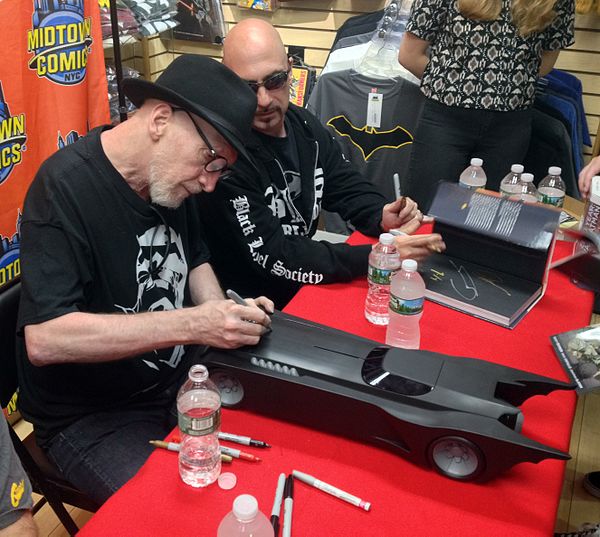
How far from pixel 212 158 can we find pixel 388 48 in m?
2.15

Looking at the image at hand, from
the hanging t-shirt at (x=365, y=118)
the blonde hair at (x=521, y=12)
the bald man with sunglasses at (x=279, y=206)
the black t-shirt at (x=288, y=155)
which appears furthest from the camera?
the hanging t-shirt at (x=365, y=118)

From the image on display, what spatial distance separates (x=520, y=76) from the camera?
2689 mm

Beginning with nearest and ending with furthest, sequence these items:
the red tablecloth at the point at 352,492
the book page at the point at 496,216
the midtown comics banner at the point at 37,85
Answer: the red tablecloth at the point at 352,492
the book page at the point at 496,216
the midtown comics banner at the point at 37,85

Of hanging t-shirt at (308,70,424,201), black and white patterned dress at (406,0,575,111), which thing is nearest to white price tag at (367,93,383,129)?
hanging t-shirt at (308,70,424,201)

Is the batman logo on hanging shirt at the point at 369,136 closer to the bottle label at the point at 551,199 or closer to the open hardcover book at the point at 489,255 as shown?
the bottle label at the point at 551,199

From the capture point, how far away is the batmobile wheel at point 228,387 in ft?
4.09

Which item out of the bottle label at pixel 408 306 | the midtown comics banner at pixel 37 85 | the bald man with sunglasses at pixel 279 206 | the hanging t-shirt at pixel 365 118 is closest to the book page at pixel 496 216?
the bald man with sunglasses at pixel 279 206

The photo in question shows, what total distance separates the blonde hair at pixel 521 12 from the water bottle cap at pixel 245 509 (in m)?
2.31

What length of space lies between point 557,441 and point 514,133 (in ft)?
6.41

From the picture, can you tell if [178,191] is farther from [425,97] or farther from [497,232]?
[425,97]

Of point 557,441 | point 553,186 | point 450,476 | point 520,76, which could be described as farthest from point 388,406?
point 520,76

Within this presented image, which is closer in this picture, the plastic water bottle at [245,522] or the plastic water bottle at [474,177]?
the plastic water bottle at [245,522]

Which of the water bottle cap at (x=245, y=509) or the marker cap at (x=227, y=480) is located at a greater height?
the water bottle cap at (x=245, y=509)

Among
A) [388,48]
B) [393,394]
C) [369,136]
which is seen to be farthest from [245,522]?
[388,48]
